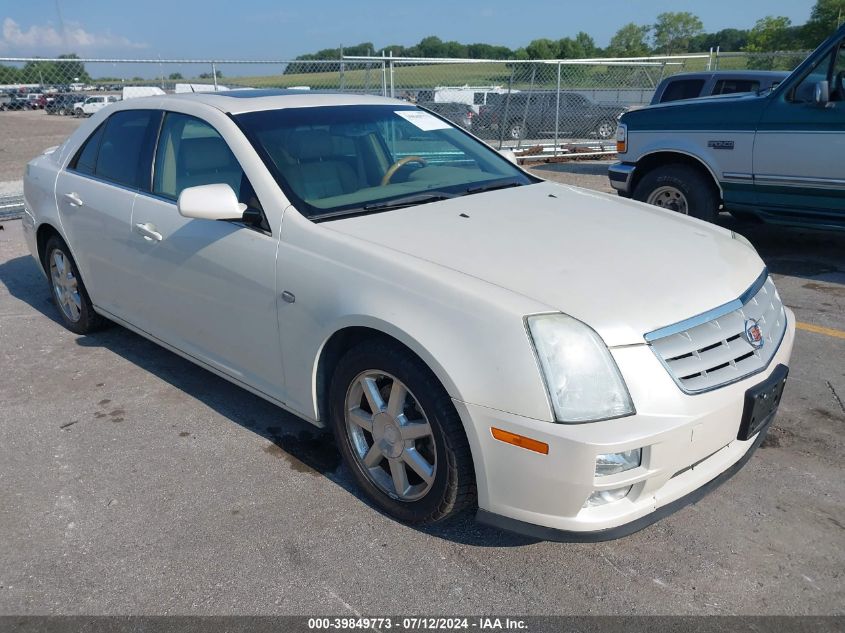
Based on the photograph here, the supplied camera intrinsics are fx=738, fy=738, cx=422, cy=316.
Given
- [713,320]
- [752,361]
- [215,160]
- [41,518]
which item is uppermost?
[215,160]

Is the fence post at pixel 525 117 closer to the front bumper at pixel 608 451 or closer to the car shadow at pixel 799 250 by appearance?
the car shadow at pixel 799 250

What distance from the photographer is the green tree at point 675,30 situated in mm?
76312

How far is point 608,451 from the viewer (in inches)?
90.0

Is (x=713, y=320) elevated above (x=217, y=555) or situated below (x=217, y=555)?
above

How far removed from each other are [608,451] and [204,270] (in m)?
2.12

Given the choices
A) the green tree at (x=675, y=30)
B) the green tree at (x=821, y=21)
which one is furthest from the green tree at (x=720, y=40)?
the green tree at (x=821, y=21)

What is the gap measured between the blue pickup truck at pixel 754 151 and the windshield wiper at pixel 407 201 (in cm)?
401

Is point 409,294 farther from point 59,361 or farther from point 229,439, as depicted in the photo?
point 59,361

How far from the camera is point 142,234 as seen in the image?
3.89 metres

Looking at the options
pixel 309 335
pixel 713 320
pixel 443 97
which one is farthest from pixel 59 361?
pixel 443 97

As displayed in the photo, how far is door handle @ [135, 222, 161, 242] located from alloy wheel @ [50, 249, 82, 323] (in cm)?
127

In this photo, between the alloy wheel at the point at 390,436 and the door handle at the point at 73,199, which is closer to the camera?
the alloy wheel at the point at 390,436

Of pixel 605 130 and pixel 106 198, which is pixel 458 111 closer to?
pixel 605 130

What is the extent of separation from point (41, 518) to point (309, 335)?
53.3 inches
